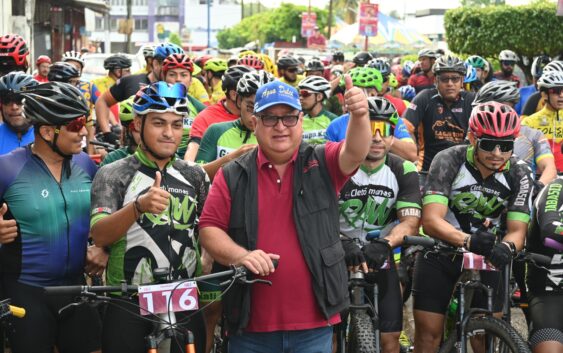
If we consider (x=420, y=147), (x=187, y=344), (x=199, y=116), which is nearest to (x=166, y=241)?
(x=187, y=344)

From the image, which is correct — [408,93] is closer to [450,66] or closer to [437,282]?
[450,66]

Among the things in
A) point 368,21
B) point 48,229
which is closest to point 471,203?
point 48,229

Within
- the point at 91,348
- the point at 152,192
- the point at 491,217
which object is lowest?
the point at 91,348

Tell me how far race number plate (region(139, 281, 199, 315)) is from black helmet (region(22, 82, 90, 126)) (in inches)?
50.3

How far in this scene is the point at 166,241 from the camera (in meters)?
5.26

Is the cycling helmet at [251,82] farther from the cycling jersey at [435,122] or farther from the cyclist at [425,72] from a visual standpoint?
the cyclist at [425,72]

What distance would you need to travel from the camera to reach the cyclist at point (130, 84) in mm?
10375

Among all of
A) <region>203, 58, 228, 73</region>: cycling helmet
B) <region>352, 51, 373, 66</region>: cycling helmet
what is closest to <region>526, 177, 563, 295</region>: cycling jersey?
<region>203, 58, 228, 73</region>: cycling helmet

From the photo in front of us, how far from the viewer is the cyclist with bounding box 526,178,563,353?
580 cm

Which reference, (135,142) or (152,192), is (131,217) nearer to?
(152,192)

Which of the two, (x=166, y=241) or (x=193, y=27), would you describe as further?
(x=193, y=27)

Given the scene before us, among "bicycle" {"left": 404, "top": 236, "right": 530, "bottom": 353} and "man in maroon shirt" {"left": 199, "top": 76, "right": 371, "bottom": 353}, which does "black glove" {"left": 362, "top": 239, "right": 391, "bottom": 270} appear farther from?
"man in maroon shirt" {"left": 199, "top": 76, "right": 371, "bottom": 353}

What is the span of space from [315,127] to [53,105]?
14.2 ft

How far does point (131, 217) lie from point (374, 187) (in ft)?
7.26
